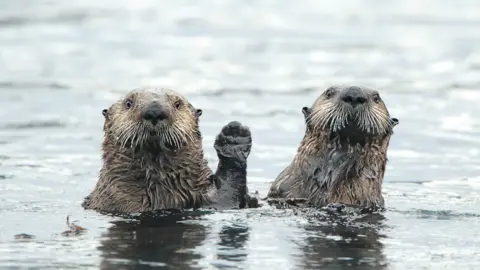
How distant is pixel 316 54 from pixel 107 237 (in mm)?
12389

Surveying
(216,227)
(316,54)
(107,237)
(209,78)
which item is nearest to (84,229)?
(107,237)

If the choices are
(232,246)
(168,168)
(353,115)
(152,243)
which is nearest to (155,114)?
(168,168)

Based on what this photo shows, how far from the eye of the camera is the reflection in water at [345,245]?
979cm

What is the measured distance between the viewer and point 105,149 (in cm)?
1180

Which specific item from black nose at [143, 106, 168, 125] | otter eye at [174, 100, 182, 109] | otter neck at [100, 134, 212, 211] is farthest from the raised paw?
black nose at [143, 106, 168, 125]

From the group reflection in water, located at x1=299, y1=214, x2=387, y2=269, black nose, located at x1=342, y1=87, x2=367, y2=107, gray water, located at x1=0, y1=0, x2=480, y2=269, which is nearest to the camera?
reflection in water, located at x1=299, y1=214, x2=387, y2=269

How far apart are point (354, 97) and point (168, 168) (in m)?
1.83

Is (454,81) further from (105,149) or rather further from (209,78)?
(105,149)

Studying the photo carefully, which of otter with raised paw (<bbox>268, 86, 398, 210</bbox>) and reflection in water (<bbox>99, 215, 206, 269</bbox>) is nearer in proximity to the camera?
reflection in water (<bbox>99, 215, 206, 269</bbox>)

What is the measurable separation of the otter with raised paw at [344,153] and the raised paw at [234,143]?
88cm

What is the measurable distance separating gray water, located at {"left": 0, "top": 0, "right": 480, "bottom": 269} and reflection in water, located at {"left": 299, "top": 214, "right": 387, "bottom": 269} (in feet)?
0.07

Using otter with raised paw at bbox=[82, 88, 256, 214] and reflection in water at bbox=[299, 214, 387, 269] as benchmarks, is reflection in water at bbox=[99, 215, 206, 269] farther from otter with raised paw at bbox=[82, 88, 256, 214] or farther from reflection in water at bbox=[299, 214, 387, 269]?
reflection in water at bbox=[299, 214, 387, 269]

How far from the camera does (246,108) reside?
18500 mm

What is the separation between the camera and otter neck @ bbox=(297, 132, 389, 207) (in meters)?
12.0
